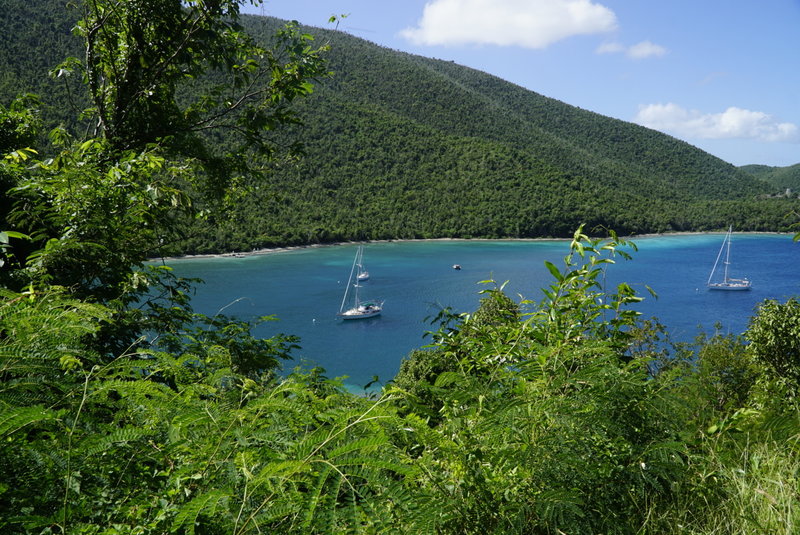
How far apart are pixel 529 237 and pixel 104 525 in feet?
273

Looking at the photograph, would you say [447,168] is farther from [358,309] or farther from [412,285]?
[358,309]

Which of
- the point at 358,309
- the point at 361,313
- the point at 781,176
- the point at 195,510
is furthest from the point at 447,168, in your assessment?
the point at 781,176

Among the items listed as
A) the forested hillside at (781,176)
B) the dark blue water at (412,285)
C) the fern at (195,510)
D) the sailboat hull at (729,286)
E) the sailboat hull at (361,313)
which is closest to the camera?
the fern at (195,510)

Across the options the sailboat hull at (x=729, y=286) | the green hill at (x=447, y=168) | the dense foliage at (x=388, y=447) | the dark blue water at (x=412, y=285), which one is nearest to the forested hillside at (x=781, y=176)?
the green hill at (x=447, y=168)

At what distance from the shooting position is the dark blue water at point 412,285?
114ft

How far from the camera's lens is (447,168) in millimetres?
92125

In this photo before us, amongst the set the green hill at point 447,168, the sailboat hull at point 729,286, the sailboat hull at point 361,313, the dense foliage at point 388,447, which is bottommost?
the sailboat hull at point 361,313

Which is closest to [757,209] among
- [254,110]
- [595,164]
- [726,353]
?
[595,164]

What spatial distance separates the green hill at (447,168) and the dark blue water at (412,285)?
16.2ft

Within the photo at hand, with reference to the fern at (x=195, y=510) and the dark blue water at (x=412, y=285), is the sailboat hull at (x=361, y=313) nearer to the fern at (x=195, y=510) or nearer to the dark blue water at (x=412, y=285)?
the dark blue water at (x=412, y=285)

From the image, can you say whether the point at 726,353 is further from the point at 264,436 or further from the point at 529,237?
the point at 529,237

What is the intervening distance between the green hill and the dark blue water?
494cm

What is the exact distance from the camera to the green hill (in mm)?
69062

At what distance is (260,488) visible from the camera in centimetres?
96
